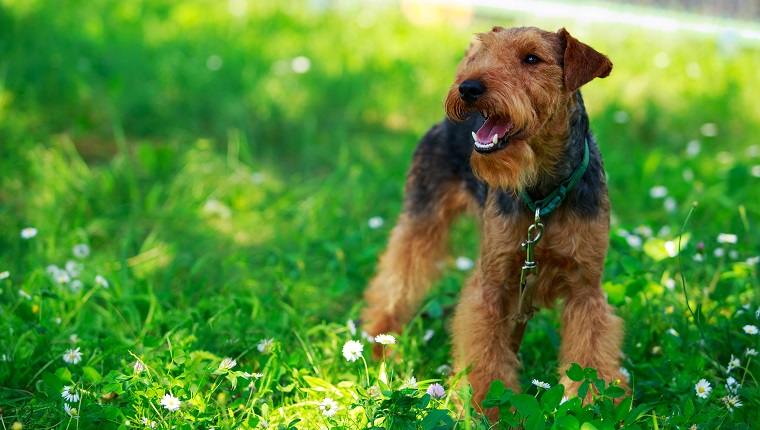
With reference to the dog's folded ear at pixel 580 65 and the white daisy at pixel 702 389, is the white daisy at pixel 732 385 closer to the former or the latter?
the white daisy at pixel 702 389

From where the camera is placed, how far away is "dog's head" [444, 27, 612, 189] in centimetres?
258

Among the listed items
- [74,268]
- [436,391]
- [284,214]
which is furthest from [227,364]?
[284,214]

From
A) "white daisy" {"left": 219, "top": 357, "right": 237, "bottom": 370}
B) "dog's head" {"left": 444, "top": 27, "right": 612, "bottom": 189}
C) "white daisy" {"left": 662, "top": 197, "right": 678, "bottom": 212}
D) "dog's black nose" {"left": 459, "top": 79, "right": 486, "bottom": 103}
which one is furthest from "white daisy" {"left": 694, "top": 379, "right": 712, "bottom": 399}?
"white daisy" {"left": 662, "top": 197, "right": 678, "bottom": 212}

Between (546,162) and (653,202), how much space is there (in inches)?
94.8

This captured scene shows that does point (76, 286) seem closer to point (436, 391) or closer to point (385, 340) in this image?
point (385, 340)

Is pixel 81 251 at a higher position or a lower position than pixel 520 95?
lower

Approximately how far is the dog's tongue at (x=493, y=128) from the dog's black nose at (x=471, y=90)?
12 centimetres

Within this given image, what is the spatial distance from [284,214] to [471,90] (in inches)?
96.3

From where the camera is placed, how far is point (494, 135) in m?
2.65

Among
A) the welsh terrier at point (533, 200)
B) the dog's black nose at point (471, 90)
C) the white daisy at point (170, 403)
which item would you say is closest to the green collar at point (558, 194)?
the welsh terrier at point (533, 200)

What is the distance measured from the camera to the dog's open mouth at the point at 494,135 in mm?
2635

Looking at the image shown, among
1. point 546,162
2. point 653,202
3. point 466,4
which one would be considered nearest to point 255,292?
point 546,162

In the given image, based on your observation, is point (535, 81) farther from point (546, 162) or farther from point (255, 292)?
point (255, 292)

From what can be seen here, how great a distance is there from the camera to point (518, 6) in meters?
8.02
